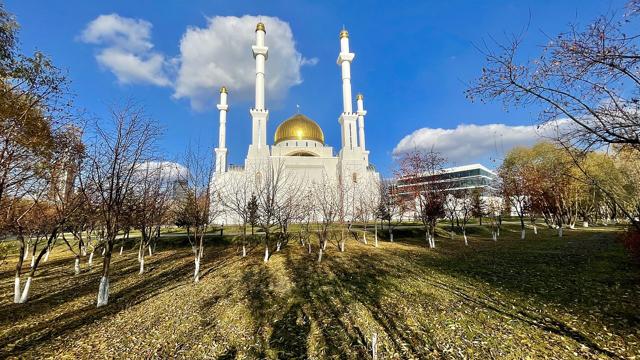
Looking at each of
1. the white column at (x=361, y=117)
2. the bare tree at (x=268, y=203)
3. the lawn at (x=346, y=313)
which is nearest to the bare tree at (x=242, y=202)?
the bare tree at (x=268, y=203)

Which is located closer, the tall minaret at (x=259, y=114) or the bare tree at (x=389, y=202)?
the bare tree at (x=389, y=202)

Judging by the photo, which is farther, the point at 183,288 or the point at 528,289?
the point at 183,288

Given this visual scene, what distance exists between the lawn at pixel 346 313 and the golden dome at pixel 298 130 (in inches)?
1696

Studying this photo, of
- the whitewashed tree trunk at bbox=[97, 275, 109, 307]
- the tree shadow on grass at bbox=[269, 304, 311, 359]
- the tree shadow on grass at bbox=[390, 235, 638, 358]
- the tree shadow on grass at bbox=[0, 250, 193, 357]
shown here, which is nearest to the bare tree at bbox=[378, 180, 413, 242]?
the tree shadow on grass at bbox=[390, 235, 638, 358]

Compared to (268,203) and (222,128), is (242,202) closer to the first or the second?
(268,203)

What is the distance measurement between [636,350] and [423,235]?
995 inches

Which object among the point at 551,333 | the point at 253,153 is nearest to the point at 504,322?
the point at 551,333

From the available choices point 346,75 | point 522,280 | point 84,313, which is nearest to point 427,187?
point 522,280

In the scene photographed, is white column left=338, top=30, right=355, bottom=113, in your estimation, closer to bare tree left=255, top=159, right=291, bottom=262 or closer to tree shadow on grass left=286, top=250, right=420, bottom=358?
bare tree left=255, top=159, right=291, bottom=262

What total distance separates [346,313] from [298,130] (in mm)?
50142

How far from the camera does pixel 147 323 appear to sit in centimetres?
862

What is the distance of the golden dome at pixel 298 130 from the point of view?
5612 cm

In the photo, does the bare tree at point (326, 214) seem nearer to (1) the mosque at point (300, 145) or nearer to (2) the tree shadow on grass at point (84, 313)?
(2) the tree shadow on grass at point (84, 313)

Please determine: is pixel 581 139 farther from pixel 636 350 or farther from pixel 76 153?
pixel 76 153
